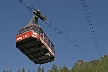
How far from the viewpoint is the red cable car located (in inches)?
913

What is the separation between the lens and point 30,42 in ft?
75.6

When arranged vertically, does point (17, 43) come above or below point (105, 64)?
below

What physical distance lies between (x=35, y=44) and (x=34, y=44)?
178 mm

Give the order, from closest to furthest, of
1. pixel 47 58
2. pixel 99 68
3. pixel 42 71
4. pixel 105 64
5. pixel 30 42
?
pixel 30 42 < pixel 47 58 < pixel 99 68 < pixel 105 64 < pixel 42 71

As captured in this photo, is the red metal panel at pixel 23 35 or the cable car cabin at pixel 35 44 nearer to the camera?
the cable car cabin at pixel 35 44

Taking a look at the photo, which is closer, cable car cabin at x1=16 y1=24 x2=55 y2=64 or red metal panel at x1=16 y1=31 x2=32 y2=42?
cable car cabin at x1=16 y1=24 x2=55 y2=64

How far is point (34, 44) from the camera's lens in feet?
76.0

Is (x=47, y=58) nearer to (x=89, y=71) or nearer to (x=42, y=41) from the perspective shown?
(x=42, y=41)

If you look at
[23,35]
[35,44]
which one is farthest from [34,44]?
[23,35]

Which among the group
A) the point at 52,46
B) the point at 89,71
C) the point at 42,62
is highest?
the point at 89,71

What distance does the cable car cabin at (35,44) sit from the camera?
76.1ft

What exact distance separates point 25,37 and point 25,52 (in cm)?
173

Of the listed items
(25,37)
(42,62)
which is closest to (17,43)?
(25,37)

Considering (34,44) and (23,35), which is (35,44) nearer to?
(34,44)
